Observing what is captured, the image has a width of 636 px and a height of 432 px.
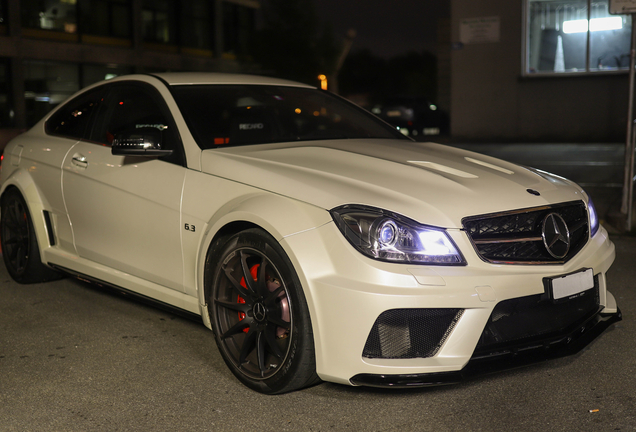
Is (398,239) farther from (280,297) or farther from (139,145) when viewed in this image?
(139,145)

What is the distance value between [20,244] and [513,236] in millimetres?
3824

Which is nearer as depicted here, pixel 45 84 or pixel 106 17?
pixel 45 84

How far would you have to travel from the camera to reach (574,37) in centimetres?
2008

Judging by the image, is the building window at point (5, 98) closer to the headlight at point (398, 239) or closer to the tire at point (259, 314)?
→ the tire at point (259, 314)

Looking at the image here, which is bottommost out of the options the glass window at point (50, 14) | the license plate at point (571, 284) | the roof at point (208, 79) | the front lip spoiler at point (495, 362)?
the front lip spoiler at point (495, 362)

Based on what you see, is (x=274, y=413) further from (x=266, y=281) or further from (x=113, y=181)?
(x=113, y=181)

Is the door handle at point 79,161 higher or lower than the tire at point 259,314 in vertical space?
higher

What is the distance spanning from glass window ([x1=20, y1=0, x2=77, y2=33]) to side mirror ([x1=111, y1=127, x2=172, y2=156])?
25956 mm

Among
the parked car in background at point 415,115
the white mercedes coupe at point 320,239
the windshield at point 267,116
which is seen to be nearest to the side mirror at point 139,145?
the white mercedes coupe at point 320,239

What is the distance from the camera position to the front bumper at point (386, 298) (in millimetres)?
2918

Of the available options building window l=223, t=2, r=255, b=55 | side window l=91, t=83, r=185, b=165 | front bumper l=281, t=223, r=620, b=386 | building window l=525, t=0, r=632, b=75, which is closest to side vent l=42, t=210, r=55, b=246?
side window l=91, t=83, r=185, b=165

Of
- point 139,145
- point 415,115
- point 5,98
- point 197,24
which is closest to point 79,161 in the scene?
point 139,145

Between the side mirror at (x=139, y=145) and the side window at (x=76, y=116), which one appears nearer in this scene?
the side mirror at (x=139, y=145)

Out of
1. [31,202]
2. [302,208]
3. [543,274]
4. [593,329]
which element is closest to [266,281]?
[302,208]
